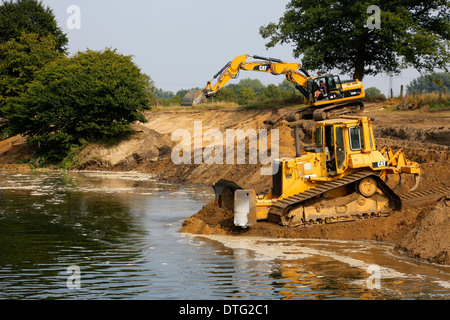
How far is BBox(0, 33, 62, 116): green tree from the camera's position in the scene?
184 feet

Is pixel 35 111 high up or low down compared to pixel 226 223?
up

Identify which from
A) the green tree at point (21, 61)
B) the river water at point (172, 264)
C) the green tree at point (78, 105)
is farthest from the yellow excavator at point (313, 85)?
the green tree at point (21, 61)

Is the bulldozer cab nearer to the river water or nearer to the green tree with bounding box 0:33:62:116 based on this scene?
the river water

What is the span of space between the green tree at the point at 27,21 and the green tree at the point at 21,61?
289 centimetres

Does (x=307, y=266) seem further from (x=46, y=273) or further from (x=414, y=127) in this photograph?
(x=414, y=127)

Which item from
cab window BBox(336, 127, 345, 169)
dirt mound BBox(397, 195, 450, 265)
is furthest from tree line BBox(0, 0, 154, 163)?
dirt mound BBox(397, 195, 450, 265)

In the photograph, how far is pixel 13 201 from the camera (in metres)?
24.4

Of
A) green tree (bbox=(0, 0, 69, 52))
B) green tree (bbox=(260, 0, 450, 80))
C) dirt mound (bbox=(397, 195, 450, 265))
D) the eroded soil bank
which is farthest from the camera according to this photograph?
green tree (bbox=(0, 0, 69, 52))

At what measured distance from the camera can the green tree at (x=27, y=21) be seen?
61188 millimetres

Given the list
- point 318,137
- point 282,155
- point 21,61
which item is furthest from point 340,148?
point 21,61

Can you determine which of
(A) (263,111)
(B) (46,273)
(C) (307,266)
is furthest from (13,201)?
(A) (263,111)

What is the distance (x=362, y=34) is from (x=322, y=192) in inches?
1177

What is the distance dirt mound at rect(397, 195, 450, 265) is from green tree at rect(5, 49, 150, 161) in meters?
31.8

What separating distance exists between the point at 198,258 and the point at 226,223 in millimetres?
3657
